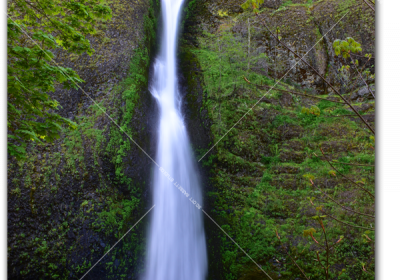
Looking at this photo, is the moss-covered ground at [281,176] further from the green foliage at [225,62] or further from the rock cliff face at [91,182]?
the rock cliff face at [91,182]

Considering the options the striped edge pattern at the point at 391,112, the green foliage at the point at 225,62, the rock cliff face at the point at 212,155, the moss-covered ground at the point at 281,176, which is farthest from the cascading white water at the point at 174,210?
the striped edge pattern at the point at 391,112

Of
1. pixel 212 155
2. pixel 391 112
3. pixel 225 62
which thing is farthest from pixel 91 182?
pixel 225 62

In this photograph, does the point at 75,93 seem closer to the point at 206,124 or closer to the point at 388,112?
the point at 206,124

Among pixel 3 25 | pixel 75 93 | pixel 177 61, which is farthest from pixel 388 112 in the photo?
pixel 177 61

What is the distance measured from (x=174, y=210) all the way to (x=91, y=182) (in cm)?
245

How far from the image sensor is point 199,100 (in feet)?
27.6

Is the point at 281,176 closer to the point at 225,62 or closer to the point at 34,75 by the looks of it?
the point at 225,62

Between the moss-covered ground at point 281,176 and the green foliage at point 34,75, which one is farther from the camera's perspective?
the moss-covered ground at point 281,176

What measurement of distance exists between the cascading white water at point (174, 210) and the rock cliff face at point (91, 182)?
379 mm

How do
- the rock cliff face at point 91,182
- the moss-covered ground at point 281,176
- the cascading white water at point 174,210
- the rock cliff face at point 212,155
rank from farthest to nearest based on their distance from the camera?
1. the cascading white water at point 174,210
2. the moss-covered ground at point 281,176
3. the rock cliff face at point 212,155
4. the rock cliff face at point 91,182

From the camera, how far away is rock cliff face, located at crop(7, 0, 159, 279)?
196 inches

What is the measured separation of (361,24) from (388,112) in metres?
9.31

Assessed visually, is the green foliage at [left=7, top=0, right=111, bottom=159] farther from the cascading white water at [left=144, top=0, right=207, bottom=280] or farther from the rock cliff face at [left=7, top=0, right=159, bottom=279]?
the cascading white water at [left=144, top=0, right=207, bottom=280]

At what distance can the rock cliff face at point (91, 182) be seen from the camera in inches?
196
